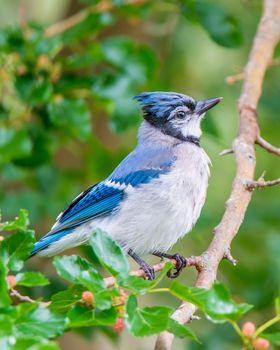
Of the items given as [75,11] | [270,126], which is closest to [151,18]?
[75,11]

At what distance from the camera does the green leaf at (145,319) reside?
1965 mm

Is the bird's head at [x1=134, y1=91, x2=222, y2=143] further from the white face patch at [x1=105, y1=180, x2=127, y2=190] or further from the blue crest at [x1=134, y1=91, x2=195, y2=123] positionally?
the white face patch at [x1=105, y1=180, x2=127, y2=190]

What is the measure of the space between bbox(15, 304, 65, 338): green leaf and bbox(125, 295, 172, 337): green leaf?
6.8 inches

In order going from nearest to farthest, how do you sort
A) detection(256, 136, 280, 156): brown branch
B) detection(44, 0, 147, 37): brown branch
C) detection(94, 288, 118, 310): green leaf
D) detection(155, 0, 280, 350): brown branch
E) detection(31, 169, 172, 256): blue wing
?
detection(94, 288, 118, 310): green leaf, detection(155, 0, 280, 350): brown branch, detection(256, 136, 280, 156): brown branch, detection(31, 169, 172, 256): blue wing, detection(44, 0, 147, 37): brown branch

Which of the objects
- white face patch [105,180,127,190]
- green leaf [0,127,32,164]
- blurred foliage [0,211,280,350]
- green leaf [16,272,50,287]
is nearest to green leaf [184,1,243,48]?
white face patch [105,180,127,190]

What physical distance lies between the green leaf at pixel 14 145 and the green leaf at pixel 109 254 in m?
1.69

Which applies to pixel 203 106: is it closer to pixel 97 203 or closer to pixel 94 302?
pixel 97 203

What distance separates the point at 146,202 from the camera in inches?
142

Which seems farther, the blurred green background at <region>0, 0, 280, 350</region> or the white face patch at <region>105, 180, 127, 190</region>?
the blurred green background at <region>0, 0, 280, 350</region>

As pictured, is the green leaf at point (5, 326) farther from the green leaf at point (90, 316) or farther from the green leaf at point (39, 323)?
the green leaf at point (90, 316)

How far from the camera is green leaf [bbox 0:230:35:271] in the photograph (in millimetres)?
2186

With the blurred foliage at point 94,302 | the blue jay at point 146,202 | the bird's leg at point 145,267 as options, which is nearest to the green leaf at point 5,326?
the blurred foliage at point 94,302

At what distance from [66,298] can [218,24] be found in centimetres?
237

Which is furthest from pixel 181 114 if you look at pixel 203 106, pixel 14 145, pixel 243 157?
pixel 14 145
